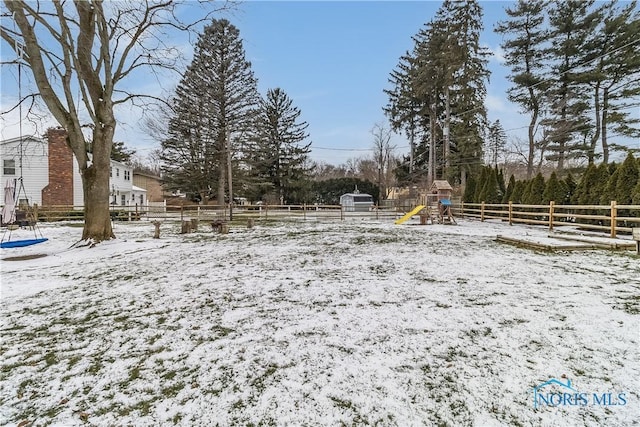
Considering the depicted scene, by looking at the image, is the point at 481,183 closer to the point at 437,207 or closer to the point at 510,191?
the point at 510,191

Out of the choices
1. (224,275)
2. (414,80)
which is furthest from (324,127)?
(224,275)

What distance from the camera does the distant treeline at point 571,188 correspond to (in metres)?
9.57

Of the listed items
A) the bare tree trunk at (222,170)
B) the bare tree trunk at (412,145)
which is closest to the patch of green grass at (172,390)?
the bare tree trunk at (222,170)

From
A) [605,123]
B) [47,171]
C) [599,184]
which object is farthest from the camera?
[47,171]

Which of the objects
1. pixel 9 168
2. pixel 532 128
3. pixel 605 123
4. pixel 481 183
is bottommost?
pixel 481 183

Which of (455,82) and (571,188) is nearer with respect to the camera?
(571,188)

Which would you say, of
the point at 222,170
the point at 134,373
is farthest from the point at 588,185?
the point at 222,170

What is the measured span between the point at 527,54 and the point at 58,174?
1197 inches

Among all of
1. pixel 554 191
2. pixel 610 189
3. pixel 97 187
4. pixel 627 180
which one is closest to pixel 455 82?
pixel 554 191

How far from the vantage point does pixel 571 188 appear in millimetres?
12664

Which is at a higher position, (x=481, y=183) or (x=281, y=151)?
(x=281, y=151)

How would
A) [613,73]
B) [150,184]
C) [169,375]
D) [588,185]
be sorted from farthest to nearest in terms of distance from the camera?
→ [150,184] < [613,73] < [588,185] < [169,375]

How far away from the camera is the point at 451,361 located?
249 cm
